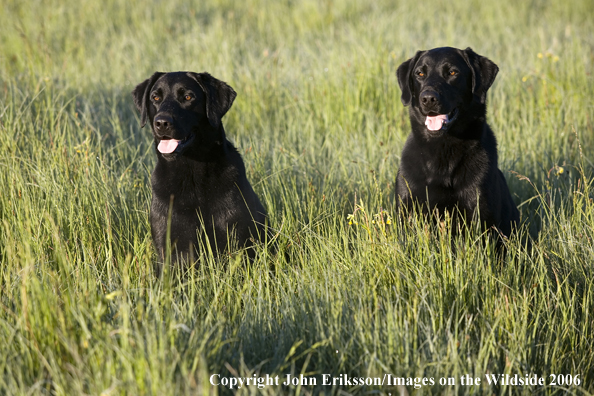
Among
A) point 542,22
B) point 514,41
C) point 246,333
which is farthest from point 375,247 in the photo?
point 542,22

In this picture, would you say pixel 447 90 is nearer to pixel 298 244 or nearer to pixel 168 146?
pixel 298 244

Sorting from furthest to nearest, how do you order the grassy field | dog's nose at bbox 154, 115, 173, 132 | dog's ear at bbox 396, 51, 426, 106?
dog's ear at bbox 396, 51, 426, 106 < dog's nose at bbox 154, 115, 173, 132 < the grassy field

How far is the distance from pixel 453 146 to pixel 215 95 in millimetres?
1580

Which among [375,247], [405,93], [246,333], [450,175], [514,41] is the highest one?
[514,41]

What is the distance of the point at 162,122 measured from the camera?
323 cm

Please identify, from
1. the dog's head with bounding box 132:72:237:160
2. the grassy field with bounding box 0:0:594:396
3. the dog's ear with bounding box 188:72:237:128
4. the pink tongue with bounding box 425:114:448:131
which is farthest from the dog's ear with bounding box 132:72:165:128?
the pink tongue with bounding box 425:114:448:131

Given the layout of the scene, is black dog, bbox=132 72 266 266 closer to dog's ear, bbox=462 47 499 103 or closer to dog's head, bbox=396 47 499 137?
dog's head, bbox=396 47 499 137

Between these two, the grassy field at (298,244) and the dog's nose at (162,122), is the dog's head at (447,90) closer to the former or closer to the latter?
the grassy field at (298,244)

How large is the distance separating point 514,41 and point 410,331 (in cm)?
716

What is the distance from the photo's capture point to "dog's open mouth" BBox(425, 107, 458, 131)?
3.55m

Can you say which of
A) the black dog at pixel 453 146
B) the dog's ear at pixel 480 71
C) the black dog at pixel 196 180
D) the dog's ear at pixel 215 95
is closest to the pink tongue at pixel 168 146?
the black dog at pixel 196 180

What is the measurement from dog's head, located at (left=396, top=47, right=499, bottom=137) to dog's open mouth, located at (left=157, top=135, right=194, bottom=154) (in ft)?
4.99

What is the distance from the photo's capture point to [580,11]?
35.1 ft

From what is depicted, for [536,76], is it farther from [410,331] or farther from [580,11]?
[580,11]
